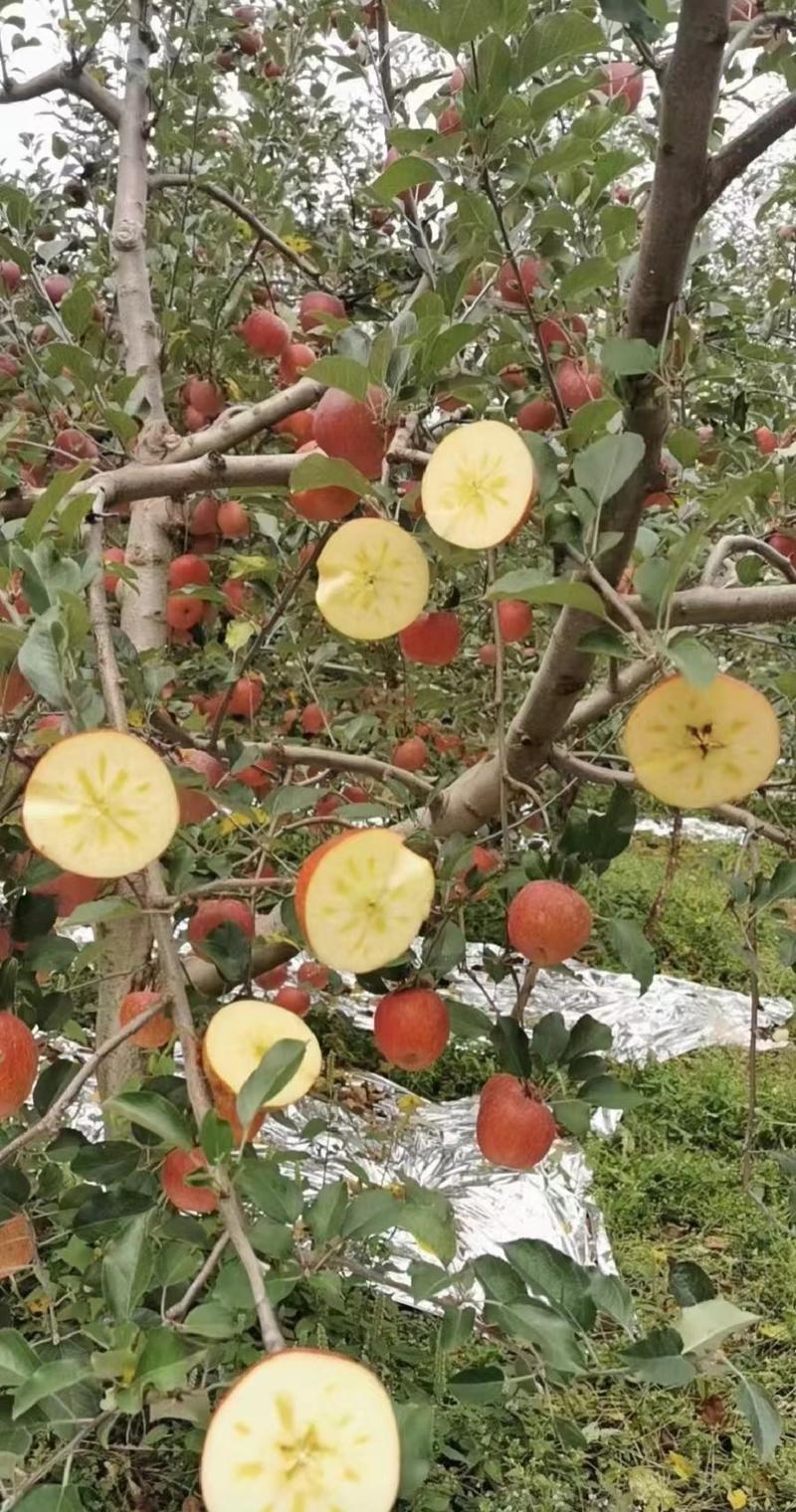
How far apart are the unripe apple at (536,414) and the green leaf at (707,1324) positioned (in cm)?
78

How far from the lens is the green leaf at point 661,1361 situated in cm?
53

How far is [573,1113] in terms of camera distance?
2.52ft

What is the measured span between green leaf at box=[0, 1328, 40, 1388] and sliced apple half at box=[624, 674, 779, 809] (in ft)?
1.34

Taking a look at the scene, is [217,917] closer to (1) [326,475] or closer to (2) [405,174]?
(1) [326,475]

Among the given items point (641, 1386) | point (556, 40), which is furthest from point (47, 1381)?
point (641, 1386)

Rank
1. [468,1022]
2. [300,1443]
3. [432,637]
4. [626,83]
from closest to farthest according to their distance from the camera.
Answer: [300,1443], [468,1022], [432,637], [626,83]

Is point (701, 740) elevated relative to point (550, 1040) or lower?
elevated

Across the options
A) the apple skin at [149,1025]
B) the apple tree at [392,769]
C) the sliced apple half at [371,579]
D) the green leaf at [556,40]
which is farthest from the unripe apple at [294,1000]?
the green leaf at [556,40]

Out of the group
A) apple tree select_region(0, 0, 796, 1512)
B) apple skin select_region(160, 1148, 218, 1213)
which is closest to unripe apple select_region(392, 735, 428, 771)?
apple tree select_region(0, 0, 796, 1512)

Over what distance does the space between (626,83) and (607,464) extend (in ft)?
2.80

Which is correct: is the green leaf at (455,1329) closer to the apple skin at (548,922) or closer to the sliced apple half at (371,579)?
the apple skin at (548,922)

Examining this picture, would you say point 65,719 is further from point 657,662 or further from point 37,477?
point 37,477

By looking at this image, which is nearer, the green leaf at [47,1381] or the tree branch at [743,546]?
the green leaf at [47,1381]

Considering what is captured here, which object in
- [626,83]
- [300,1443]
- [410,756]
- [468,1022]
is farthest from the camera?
[410,756]
